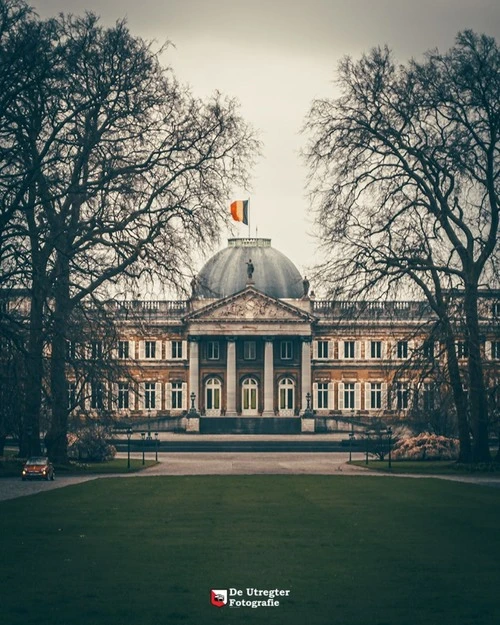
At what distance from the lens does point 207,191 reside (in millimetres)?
51594

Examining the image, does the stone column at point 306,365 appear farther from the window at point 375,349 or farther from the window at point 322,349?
the window at point 375,349

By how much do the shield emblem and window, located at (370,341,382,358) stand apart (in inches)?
4405

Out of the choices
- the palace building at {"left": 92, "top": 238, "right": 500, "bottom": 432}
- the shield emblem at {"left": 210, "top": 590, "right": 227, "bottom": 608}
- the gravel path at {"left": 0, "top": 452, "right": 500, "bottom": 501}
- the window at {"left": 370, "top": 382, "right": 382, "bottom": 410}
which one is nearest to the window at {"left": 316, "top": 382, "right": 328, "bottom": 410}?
the palace building at {"left": 92, "top": 238, "right": 500, "bottom": 432}

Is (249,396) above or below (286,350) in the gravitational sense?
below

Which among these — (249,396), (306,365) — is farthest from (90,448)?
(306,365)

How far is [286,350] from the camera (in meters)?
125

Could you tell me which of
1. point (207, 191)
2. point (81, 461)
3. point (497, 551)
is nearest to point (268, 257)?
point (81, 461)

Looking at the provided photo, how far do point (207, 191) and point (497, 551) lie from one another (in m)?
32.2

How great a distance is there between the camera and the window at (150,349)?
127812mm

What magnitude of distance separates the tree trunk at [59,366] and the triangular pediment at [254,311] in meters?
67.0

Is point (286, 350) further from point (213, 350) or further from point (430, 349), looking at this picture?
point (430, 349)

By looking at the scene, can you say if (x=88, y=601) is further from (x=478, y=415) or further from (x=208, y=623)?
(x=478, y=415)

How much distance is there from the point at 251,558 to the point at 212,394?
105 metres

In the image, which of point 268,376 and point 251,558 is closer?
point 251,558
